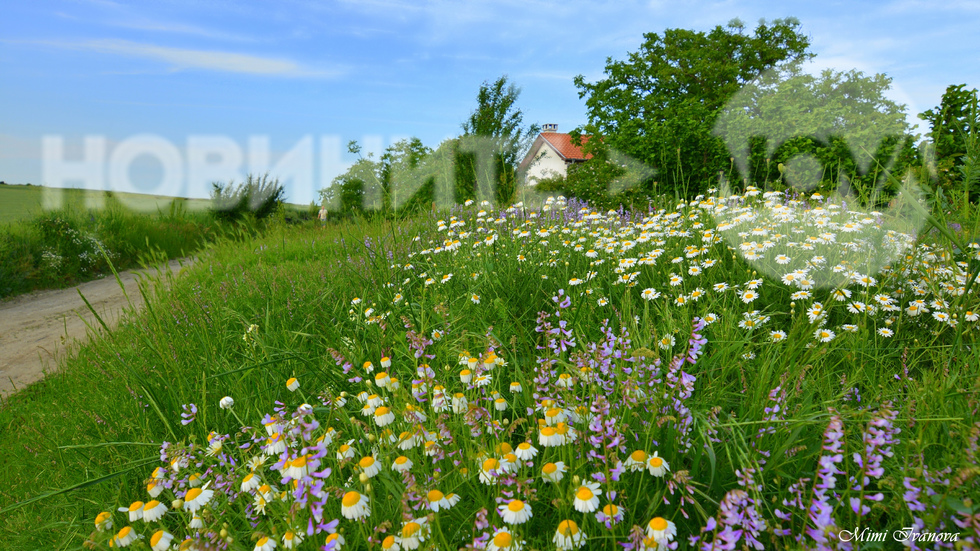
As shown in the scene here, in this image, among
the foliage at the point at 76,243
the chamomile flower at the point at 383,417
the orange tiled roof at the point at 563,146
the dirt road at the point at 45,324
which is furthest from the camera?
the orange tiled roof at the point at 563,146

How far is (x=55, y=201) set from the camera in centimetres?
1268

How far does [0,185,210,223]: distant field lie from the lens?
1234 cm

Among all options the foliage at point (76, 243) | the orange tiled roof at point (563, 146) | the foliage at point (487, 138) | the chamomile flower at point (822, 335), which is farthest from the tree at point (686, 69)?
the chamomile flower at point (822, 335)

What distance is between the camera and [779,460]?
1622 mm

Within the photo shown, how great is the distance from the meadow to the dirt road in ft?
2.45

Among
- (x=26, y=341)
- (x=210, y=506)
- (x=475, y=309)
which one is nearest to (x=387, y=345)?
(x=475, y=309)

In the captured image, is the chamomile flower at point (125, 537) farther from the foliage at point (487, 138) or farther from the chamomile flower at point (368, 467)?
the foliage at point (487, 138)

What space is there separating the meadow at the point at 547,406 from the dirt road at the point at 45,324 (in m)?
0.75

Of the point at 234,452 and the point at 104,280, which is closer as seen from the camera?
the point at 234,452

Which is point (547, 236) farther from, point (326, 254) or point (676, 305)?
point (326, 254)

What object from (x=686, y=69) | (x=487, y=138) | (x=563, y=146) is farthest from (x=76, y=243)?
(x=563, y=146)

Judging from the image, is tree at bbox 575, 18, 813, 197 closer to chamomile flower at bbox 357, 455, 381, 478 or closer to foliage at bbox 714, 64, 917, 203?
foliage at bbox 714, 64, 917, 203

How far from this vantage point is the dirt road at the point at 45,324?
5.03 metres

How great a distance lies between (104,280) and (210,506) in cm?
1156
